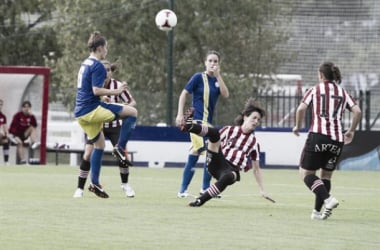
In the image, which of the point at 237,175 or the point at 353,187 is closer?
the point at 237,175

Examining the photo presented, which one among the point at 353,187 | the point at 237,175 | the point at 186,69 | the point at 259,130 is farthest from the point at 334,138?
the point at 186,69

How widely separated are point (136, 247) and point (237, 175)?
15.6ft

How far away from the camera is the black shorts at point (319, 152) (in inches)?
523

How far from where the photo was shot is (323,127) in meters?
13.3

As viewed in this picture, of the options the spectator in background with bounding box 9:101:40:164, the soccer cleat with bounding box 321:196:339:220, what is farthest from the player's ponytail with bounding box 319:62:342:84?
the spectator in background with bounding box 9:101:40:164

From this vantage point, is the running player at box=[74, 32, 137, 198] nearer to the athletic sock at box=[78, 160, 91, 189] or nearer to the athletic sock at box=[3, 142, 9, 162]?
the athletic sock at box=[78, 160, 91, 189]

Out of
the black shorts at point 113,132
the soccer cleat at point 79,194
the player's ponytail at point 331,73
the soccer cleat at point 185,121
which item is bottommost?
the soccer cleat at point 79,194

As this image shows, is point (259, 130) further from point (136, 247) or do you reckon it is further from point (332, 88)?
point (136, 247)

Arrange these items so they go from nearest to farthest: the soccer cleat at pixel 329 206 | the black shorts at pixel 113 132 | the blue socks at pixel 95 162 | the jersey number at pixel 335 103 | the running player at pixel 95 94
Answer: the soccer cleat at pixel 329 206, the jersey number at pixel 335 103, the running player at pixel 95 94, the blue socks at pixel 95 162, the black shorts at pixel 113 132

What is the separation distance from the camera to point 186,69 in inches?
1548

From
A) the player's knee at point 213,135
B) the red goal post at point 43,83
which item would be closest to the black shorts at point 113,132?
the player's knee at point 213,135

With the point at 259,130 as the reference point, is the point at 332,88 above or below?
above

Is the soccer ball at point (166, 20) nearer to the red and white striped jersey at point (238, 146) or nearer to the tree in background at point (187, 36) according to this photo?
the tree in background at point (187, 36)

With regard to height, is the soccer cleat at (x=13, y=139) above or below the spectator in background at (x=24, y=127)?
below
